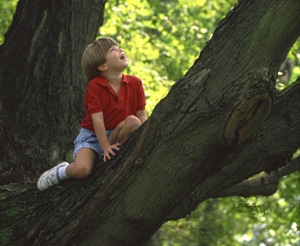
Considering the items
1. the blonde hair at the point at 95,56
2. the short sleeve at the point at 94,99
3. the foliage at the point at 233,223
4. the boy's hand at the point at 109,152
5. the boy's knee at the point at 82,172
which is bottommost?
the foliage at the point at 233,223

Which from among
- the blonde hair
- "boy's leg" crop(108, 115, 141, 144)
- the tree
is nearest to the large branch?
the tree

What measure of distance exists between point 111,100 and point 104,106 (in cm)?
8

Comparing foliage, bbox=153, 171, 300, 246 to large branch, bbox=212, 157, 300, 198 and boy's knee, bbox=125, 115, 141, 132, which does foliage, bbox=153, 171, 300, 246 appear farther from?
boy's knee, bbox=125, 115, 141, 132

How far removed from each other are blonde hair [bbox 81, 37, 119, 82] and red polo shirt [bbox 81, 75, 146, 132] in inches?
4.7

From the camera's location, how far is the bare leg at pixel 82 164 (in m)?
3.21

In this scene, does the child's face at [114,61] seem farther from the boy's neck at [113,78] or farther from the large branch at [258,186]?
the large branch at [258,186]

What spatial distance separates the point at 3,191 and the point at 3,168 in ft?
1.53

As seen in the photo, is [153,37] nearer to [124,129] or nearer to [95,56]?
[95,56]

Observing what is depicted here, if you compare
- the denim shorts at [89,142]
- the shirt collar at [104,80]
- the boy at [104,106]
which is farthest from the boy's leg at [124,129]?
the shirt collar at [104,80]

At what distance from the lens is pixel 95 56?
3666 mm

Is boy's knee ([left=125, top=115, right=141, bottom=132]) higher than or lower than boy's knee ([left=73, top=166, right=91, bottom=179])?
higher

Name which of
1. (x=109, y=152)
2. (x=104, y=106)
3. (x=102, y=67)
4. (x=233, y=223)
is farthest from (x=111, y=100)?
(x=233, y=223)

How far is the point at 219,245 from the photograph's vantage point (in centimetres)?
1228

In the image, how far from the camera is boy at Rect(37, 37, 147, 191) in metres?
3.45
